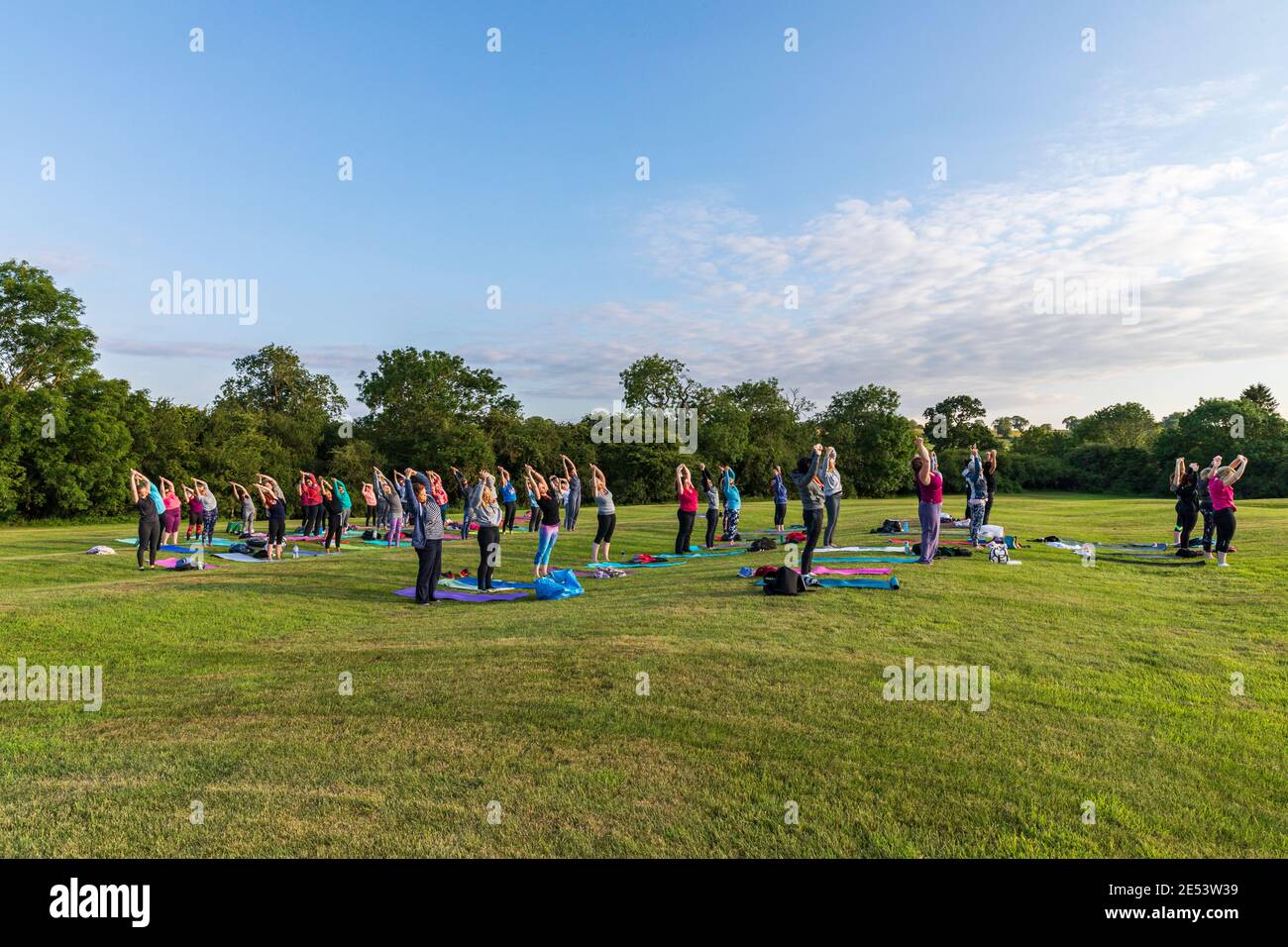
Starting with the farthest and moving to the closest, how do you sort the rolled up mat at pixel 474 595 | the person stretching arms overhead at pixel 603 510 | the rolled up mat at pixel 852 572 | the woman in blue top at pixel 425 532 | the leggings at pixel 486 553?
the person stretching arms overhead at pixel 603 510 → the leggings at pixel 486 553 → the rolled up mat at pixel 474 595 → the rolled up mat at pixel 852 572 → the woman in blue top at pixel 425 532

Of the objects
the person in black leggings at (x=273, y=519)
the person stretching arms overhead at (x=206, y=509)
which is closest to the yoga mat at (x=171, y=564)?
the person in black leggings at (x=273, y=519)

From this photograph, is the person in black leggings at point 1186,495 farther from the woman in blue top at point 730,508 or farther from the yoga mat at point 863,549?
the woman in blue top at point 730,508

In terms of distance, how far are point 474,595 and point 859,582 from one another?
730cm

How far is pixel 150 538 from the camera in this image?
58.8 ft

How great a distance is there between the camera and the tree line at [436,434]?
43906 millimetres

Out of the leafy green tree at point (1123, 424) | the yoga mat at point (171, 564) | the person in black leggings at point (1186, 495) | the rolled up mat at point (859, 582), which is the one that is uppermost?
the leafy green tree at point (1123, 424)

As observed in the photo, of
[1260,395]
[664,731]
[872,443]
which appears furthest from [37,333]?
[1260,395]

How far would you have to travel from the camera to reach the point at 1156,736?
19.8 feet

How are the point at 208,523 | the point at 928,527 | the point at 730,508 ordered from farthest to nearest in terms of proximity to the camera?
the point at 730,508
the point at 208,523
the point at 928,527

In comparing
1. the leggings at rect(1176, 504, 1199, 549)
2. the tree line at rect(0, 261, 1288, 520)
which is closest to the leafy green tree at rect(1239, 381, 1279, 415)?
the tree line at rect(0, 261, 1288, 520)

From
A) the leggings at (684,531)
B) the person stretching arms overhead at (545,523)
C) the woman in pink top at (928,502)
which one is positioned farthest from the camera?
the leggings at (684,531)

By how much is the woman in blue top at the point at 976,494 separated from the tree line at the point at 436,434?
31.8 meters

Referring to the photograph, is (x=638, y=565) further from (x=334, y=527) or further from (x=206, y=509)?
(x=206, y=509)
